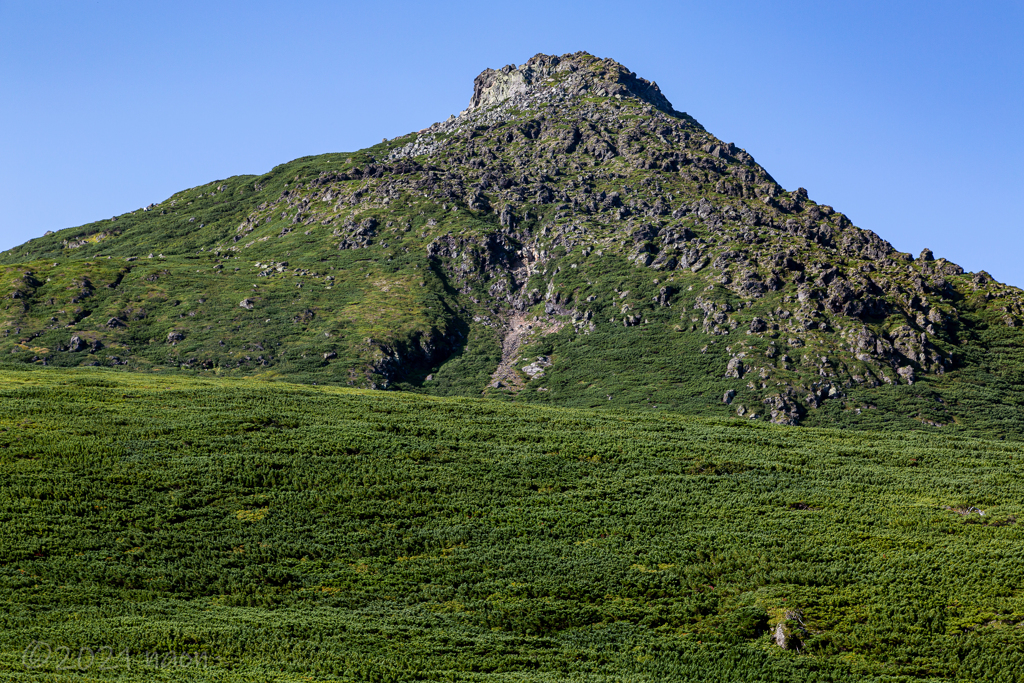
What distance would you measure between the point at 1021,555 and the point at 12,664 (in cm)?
6745

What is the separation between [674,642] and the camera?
154 ft

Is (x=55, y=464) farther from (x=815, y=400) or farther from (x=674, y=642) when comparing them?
(x=815, y=400)

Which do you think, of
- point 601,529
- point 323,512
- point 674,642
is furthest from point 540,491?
point 674,642

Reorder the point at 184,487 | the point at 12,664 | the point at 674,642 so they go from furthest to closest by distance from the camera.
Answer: the point at 184,487, the point at 674,642, the point at 12,664

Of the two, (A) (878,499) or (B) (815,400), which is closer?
(A) (878,499)

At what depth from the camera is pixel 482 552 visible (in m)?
59.3

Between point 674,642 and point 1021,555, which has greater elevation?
point 1021,555

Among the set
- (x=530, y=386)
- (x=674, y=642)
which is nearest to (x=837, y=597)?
(x=674, y=642)

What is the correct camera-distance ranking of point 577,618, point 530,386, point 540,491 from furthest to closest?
1. point 530,386
2. point 540,491
3. point 577,618

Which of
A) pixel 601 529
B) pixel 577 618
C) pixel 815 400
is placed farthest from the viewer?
pixel 815 400

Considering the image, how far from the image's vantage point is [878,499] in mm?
70000

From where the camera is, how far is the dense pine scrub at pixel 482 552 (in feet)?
144

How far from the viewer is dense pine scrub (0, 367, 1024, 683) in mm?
43938

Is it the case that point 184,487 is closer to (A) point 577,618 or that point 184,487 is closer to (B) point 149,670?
(B) point 149,670
